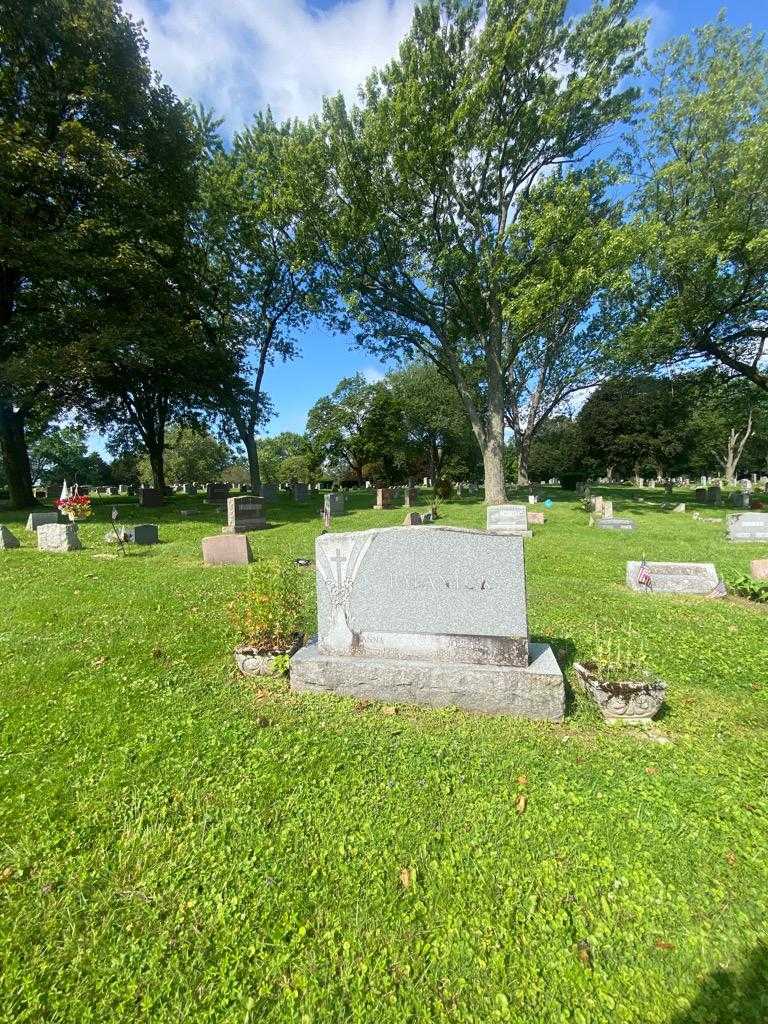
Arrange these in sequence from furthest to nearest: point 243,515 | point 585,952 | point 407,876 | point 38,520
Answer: point 243,515
point 38,520
point 407,876
point 585,952

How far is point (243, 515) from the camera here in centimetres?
1433

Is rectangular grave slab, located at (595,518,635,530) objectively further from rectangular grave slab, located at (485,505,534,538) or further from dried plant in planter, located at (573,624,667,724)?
dried plant in planter, located at (573,624,667,724)

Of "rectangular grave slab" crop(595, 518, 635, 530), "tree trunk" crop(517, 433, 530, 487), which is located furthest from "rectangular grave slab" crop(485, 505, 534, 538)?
"tree trunk" crop(517, 433, 530, 487)

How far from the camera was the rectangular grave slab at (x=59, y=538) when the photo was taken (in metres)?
10.5

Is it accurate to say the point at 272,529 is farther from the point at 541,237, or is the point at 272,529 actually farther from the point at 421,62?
the point at 421,62

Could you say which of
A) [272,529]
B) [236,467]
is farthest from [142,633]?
[236,467]

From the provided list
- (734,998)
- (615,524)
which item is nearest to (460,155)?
(615,524)

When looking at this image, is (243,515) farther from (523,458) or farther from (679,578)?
(523,458)

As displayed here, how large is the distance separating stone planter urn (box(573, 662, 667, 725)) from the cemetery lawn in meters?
0.13

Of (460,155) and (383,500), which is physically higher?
(460,155)

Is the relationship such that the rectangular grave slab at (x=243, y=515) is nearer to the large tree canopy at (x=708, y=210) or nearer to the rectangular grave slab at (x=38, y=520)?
the rectangular grave slab at (x=38, y=520)

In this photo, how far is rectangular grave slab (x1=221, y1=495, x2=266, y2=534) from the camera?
13828 mm

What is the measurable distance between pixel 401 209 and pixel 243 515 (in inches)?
595

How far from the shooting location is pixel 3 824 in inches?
98.9
